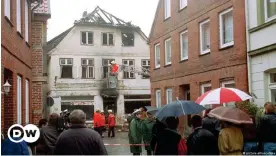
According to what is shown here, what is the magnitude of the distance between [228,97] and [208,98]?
1.40 ft

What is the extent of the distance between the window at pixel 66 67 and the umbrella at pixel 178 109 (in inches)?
1257

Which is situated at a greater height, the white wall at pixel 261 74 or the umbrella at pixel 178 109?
the white wall at pixel 261 74

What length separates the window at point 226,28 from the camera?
17.0 metres

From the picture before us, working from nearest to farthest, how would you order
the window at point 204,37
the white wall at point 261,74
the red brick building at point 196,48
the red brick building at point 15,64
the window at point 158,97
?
the red brick building at point 15,64 → the white wall at point 261,74 → the red brick building at point 196,48 → the window at point 204,37 → the window at point 158,97

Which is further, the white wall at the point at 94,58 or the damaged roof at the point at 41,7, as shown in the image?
the white wall at the point at 94,58

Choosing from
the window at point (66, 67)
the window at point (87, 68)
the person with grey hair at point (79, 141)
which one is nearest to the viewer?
the person with grey hair at point (79, 141)

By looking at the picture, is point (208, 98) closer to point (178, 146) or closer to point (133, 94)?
point (178, 146)

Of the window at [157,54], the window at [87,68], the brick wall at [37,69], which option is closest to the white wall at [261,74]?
the brick wall at [37,69]

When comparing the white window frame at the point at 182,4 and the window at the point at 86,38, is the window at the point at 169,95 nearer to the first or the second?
the white window frame at the point at 182,4

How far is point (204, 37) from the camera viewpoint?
19.4m

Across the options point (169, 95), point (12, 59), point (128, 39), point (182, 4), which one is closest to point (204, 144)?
point (12, 59)

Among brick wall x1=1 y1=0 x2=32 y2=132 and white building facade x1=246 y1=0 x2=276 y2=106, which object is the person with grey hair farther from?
white building facade x1=246 y1=0 x2=276 y2=106

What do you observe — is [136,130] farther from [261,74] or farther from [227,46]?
[227,46]

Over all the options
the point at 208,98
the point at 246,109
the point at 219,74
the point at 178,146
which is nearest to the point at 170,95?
the point at 219,74
